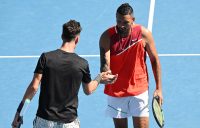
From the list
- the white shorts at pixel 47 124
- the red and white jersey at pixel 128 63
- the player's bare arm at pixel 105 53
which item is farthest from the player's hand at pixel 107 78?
the white shorts at pixel 47 124

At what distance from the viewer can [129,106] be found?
7539mm

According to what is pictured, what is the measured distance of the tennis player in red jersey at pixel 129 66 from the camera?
736 centimetres

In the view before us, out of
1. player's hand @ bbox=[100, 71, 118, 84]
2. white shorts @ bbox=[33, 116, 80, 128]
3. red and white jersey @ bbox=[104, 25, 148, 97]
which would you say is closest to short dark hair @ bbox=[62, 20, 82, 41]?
player's hand @ bbox=[100, 71, 118, 84]

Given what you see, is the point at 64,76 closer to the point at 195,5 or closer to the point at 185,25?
the point at 185,25

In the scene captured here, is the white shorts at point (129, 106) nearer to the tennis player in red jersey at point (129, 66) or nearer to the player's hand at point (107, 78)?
the tennis player in red jersey at point (129, 66)

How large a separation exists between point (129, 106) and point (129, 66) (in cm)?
54

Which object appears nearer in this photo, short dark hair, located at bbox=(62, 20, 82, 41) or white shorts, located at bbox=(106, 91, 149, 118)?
short dark hair, located at bbox=(62, 20, 82, 41)

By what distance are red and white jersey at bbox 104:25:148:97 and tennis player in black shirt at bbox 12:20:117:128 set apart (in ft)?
3.19

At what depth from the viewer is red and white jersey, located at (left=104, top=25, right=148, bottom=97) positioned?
736 cm

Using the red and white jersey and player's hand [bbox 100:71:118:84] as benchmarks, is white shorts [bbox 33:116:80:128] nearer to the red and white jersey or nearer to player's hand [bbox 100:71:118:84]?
player's hand [bbox 100:71:118:84]

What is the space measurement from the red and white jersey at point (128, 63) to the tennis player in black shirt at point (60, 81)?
3.19ft

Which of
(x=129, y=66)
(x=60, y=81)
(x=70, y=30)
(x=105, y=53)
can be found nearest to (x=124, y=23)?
(x=105, y=53)

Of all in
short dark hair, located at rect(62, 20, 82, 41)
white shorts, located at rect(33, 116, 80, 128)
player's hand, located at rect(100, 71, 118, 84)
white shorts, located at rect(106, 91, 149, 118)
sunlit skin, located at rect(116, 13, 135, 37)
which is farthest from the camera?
white shorts, located at rect(106, 91, 149, 118)

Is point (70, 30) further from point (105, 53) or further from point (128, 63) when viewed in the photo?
point (128, 63)
